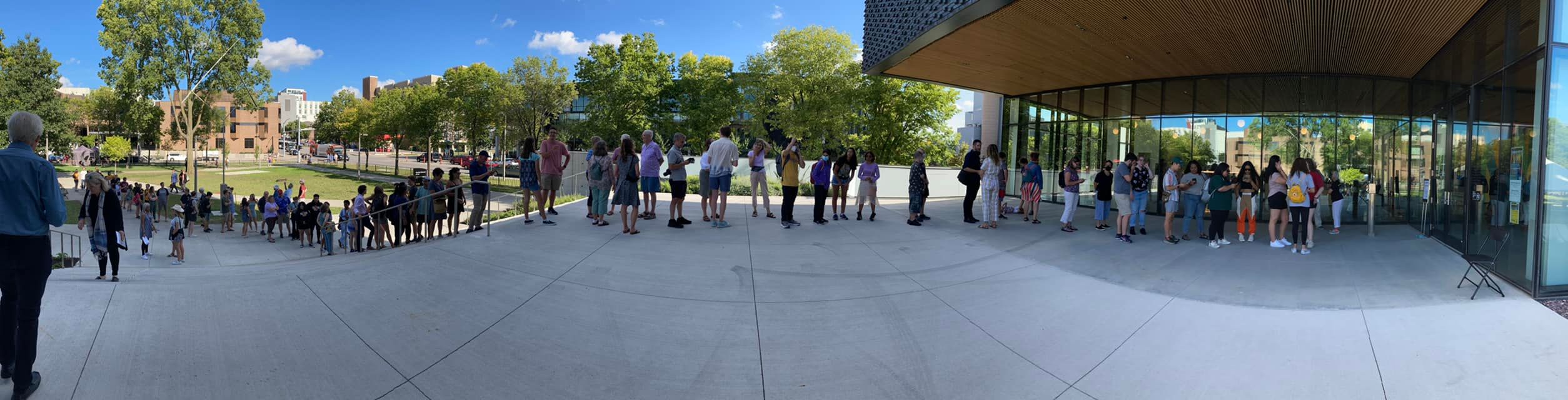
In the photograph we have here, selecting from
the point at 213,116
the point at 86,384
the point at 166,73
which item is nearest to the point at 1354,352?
the point at 86,384

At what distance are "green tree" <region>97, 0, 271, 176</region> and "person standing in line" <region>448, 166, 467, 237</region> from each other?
4862cm

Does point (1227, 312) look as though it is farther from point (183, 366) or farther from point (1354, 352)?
point (183, 366)

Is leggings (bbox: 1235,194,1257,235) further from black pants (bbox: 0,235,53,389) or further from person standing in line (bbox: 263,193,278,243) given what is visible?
person standing in line (bbox: 263,193,278,243)

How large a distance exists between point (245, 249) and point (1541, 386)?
22.3 m

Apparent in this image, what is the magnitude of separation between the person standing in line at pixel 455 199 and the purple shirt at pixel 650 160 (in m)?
2.44

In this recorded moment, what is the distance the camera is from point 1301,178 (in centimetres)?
934

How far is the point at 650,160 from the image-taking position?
967cm

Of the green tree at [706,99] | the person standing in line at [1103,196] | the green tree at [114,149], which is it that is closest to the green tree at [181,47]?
the green tree at [114,149]

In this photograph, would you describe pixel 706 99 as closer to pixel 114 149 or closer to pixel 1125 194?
pixel 1125 194

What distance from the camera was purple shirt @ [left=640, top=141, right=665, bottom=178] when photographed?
31.2ft

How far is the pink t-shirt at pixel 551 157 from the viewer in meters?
9.79

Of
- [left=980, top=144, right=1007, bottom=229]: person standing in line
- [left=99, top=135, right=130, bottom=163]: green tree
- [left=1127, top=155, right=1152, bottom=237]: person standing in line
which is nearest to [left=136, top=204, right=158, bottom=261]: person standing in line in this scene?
[left=980, top=144, right=1007, bottom=229]: person standing in line

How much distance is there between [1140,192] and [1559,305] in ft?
14.7

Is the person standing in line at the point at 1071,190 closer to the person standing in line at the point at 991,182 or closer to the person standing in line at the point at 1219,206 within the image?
the person standing in line at the point at 991,182
